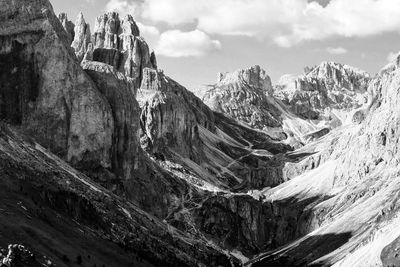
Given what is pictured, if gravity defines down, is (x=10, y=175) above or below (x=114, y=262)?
above

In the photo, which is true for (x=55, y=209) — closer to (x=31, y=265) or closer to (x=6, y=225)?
(x=6, y=225)

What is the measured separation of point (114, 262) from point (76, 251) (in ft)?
57.1

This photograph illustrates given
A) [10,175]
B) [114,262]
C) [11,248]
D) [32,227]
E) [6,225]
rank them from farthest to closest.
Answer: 1. [10,175]
2. [114,262]
3. [32,227]
4. [6,225]
5. [11,248]

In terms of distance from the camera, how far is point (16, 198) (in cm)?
17238

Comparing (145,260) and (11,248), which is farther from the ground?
(11,248)

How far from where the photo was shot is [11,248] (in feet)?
413

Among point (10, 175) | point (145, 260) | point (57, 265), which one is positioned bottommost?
point (145, 260)

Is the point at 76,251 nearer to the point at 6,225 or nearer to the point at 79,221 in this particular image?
the point at 6,225

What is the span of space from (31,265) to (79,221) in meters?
71.7

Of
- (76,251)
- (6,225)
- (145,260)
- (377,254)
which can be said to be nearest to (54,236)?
(76,251)

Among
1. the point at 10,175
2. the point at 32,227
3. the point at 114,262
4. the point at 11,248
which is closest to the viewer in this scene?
the point at 11,248

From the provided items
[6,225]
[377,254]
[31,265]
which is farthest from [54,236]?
Result: [377,254]

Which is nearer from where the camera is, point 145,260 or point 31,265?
point 31,265

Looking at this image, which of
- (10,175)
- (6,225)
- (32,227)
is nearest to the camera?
(6,225)
